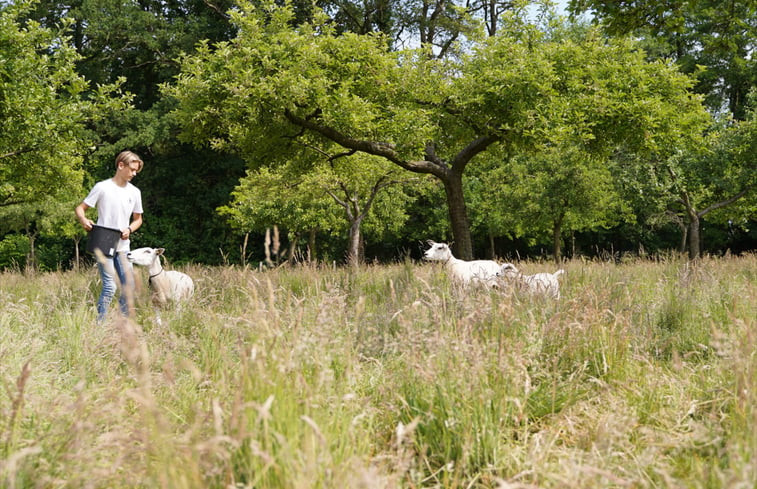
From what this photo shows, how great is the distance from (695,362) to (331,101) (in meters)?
7.65

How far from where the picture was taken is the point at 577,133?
10523mm

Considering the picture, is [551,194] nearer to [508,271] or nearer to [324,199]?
[324,199]

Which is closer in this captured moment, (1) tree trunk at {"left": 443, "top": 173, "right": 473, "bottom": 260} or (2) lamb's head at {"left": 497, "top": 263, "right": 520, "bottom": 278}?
(2) lamb's head at {"left": 497, "top": 263, "right": 520, "bottom": 278}

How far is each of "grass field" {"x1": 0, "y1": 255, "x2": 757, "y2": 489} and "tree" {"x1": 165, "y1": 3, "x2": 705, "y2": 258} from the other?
5.93 metres

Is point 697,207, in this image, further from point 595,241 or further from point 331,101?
point 331,101

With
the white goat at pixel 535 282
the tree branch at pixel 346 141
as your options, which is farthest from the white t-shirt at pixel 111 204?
the tree branch at pixel 346 141

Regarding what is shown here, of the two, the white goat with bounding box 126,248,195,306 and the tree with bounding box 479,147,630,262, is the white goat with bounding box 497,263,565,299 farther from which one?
the tree with bounding box 479,147,630,262

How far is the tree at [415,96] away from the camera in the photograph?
9.67 m

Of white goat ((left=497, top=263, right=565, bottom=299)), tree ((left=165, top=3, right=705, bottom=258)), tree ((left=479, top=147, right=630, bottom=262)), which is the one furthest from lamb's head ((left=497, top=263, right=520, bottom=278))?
tree ((left=479, top=147, right=630, bottom=262))

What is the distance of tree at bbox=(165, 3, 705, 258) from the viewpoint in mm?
9672

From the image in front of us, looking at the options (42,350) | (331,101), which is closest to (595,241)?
(331,101)

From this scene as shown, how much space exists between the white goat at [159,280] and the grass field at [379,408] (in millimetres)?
1579

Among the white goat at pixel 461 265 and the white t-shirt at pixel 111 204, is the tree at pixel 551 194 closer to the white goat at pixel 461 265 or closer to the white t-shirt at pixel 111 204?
the white goat at pixel 461 265

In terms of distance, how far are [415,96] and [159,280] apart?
6577 mm
